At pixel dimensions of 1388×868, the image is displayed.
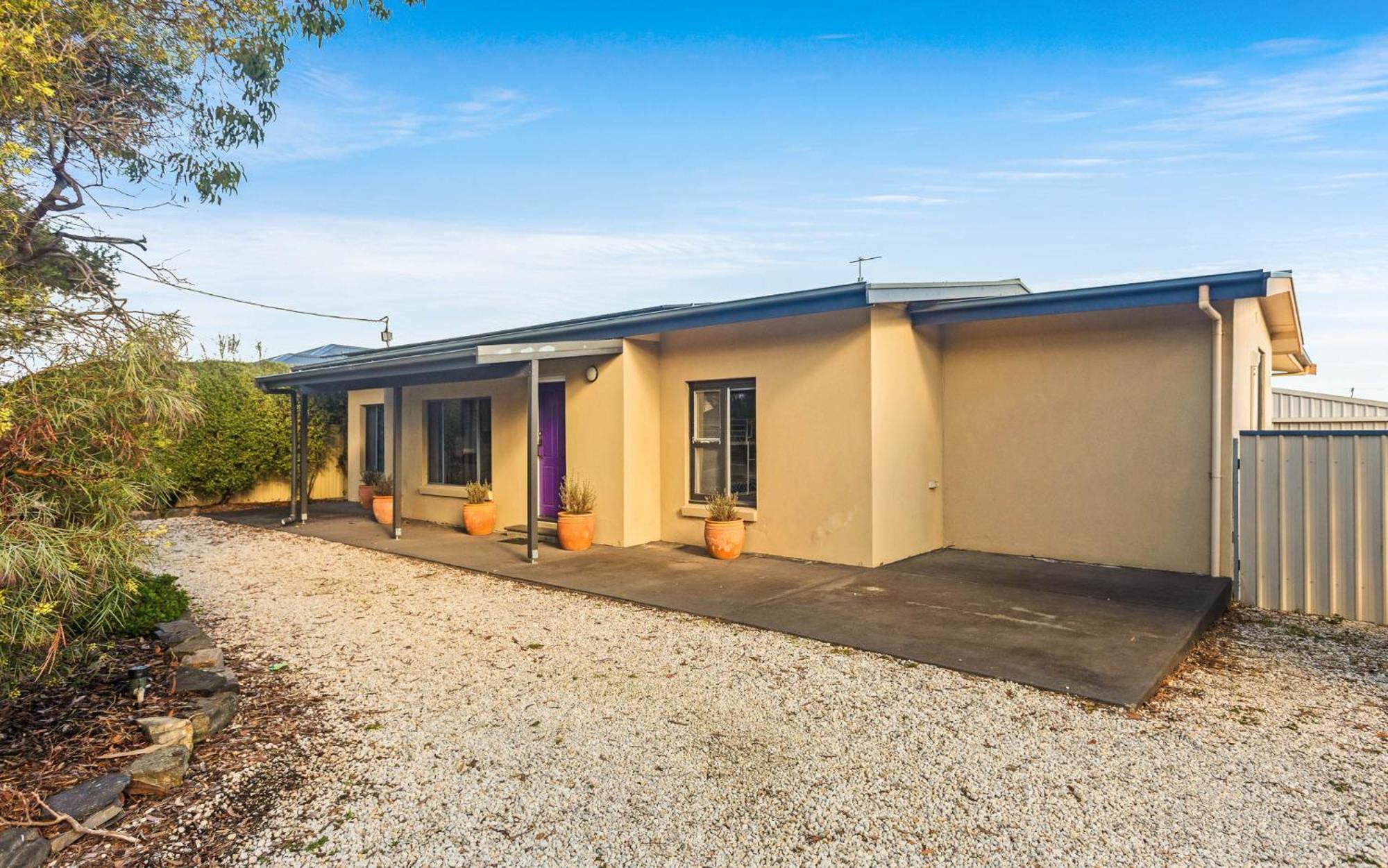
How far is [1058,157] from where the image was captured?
11.0 meters

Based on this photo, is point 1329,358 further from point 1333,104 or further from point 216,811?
point 216,811

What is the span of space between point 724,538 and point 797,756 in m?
4.69

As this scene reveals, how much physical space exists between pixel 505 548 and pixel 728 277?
1065 cm

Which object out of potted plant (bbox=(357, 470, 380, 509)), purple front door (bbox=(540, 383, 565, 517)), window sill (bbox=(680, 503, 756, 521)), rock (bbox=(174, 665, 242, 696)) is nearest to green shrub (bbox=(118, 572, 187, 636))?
rock (bbox=(174, 665, 242, 696))

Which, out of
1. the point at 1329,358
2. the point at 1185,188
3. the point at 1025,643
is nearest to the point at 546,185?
the point at 1185,188

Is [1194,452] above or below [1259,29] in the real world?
below

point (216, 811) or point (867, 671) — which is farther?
point (867, 671)

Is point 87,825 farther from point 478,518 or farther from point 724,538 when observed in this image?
point 478,518

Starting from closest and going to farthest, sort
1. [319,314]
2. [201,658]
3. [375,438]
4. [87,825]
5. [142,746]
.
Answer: [87,825] < [142,746] < [201,658] < [375,438] < [319,314]

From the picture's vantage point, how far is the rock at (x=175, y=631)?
195 inches

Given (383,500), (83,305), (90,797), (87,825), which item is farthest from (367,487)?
(87,825)

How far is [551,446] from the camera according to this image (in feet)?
32.8

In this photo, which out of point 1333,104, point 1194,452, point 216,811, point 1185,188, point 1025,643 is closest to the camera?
point 216,811

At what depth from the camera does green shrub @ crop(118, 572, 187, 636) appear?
4945 millimetres
